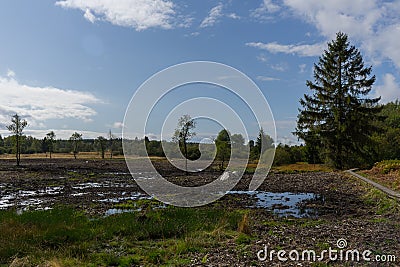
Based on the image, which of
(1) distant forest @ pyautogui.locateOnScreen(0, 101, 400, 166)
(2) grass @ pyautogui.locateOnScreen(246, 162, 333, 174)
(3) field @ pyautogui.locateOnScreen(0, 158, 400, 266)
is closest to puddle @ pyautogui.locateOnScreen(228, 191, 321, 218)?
(3) field @ pyautogui.locateOnScreen(0, 158, 400, 266)

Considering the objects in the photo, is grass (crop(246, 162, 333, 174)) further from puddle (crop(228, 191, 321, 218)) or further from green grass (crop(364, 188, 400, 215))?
green grass (crop(364, 188, 400, 215))

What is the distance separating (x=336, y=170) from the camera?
28828 millimetres

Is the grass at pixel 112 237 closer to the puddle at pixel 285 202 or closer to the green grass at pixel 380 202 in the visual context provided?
the puddle at pixel 285 202

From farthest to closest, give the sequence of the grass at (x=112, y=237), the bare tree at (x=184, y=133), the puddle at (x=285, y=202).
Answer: the bare tree at (x=184, y=133) < the puddle at (x=285, y=202) < the grass at (x=112, y=237)

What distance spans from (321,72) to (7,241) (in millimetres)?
28798

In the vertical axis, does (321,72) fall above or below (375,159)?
above

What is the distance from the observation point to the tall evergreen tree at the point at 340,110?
29.0m

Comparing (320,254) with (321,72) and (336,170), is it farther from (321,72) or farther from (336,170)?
(321,72)

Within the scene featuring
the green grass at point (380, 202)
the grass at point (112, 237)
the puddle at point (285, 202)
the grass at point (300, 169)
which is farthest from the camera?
the grass at point (300, 169)

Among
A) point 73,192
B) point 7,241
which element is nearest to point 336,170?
point 73,192

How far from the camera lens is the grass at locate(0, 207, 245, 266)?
6.61 m

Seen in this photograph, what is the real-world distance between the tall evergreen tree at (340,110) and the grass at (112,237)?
21.1 meters

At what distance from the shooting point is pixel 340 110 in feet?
95.2

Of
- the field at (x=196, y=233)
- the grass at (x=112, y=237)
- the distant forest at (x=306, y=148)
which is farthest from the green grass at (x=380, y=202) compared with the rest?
the distant forest at (x=306, y=148)
